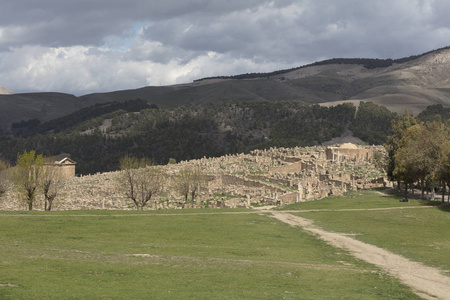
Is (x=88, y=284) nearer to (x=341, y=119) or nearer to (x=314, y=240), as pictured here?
(x=314, y=240)

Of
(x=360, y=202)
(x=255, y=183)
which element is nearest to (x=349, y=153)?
(x=255, y=183)

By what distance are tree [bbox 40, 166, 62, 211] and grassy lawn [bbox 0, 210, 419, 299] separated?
1442 centimetres

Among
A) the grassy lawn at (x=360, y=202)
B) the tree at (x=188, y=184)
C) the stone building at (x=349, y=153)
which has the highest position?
the stone building at (x=349, y=153)

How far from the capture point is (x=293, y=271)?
23875 millimetres

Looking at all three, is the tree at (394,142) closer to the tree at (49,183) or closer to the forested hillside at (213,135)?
the tree at (49,183)

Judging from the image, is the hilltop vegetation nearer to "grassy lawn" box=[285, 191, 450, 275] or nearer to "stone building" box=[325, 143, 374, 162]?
"stone building" box=[325, 143, 374, 162]

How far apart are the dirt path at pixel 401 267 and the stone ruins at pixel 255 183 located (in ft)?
83.9

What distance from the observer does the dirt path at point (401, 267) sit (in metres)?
21.1

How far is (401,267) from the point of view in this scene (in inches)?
1011

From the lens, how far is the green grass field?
63.5ft

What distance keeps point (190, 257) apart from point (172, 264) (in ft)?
7.58

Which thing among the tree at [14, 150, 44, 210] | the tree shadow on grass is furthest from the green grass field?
the tree at [14, 150, 44, 210]

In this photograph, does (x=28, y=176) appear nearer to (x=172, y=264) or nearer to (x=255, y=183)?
(x=255, y=183)

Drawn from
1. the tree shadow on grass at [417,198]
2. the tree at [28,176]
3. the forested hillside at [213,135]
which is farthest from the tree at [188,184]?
the forested hillside at [213,135]
